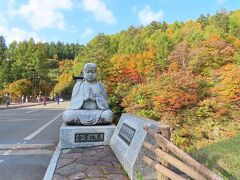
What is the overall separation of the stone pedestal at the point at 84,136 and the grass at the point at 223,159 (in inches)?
88.9

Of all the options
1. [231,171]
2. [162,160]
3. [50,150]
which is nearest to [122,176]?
[162,160]

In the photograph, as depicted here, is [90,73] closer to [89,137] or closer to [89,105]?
[89,105]

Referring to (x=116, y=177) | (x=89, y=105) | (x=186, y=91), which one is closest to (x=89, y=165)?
(x=116, y=177)

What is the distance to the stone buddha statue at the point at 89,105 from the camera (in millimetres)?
8219

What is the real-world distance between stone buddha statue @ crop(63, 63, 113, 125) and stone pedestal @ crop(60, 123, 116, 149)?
207mm

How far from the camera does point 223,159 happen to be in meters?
6.49

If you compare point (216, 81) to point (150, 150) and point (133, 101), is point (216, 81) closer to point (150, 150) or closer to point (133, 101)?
point (133, 101)

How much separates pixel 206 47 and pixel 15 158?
21.2 m

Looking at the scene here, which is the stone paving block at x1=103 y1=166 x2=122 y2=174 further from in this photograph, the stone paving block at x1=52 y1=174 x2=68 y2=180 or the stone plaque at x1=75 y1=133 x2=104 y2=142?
the stone plaque at x1=75 y1=133 x2=104 y2=142

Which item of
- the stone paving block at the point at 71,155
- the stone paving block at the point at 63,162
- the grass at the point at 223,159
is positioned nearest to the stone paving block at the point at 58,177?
the stone paving block at the point at 63,162

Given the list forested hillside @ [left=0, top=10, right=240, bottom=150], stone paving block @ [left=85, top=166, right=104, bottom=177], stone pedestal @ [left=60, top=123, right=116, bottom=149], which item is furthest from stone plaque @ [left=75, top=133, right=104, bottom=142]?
forested hillside @ [left=0, top=10, right=240, bottom=150]

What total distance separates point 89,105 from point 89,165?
263cm

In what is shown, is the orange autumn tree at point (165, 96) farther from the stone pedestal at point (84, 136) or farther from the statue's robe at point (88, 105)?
the stone pedestal at point (84, 136)

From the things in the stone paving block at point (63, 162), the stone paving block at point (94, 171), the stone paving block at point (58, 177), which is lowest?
the stone paving block at point (63, 162)
